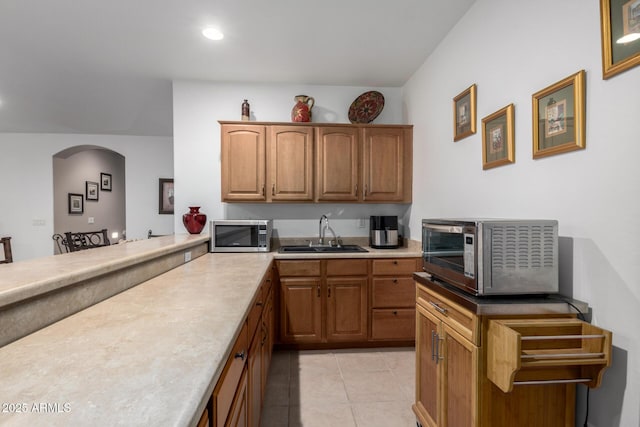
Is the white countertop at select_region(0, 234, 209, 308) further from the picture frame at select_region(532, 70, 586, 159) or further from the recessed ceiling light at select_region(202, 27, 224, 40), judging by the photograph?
the picture frame at select_region(532, 70, 586, 159)

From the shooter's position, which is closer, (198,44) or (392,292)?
(198,44)

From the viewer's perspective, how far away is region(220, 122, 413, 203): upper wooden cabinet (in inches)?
123

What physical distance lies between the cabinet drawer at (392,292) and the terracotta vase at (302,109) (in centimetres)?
174

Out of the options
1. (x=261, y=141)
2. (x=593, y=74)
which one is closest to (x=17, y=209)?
(x=261, y=141)

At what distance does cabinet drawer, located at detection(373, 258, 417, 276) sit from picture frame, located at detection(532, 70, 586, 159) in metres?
1.56

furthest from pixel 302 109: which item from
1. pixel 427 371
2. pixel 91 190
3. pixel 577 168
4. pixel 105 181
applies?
pixel 105 181

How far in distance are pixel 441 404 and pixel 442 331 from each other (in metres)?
0.35

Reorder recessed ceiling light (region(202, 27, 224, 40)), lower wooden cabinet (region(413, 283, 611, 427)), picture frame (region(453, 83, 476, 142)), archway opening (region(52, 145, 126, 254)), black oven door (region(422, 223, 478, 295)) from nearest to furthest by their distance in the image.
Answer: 1. lower wooden cabinet (region(413, 283, 611, 427))
2. black oven door (region(422, 223, 478, 295))
3. picture frame (region(453, 83, 476, 142))
4. recessed ceiling light (region(202, 27, 224, 40))
5. archway opening (region(52, 145, 126, 254))

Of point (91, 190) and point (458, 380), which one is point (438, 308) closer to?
point (458, 380)

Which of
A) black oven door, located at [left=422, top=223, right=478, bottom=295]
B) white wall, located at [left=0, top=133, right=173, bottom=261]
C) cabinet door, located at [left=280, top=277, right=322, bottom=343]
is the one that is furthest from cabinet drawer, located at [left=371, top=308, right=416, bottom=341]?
white wall, located at [left=0, top=133, right=173, bottom=261]

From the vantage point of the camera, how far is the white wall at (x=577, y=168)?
3.65ft

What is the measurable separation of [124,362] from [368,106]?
3.12 m

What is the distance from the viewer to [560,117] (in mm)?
1412

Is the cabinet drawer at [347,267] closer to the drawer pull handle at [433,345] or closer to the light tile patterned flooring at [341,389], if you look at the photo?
the light tile patterned flooring at [341,389]
